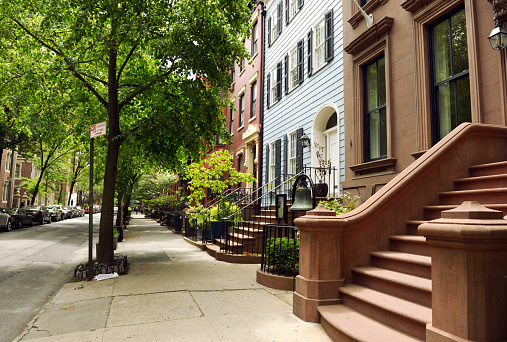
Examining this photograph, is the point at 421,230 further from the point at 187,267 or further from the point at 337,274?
the point at 187,267

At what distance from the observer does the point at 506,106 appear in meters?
5.61

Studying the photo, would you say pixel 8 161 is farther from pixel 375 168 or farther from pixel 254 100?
pixel 375 168

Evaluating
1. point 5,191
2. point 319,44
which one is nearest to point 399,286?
point 319,44

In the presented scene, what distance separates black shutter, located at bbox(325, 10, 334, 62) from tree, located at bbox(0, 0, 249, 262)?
2.85 m

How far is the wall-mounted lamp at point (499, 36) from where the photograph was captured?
553 centimetres

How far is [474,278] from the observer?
9.14ft

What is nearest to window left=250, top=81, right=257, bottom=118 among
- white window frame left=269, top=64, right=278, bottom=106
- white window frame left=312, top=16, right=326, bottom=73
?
white window frame left=269, top=64, right=278, bottom=106

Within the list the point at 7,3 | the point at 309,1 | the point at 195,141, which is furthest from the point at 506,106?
the point at 7,3

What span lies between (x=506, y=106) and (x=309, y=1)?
368 inches

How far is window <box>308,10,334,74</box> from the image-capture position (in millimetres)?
11258

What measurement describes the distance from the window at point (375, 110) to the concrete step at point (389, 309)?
476 cm

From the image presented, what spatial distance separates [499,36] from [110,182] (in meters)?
8.26

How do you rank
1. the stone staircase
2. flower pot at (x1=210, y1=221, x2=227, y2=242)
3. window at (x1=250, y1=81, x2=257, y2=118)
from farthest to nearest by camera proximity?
window at (x1=250, y1=81, x2=257, y2=118) → flower pot at (x1=210, y1=221, x2=227, y2=242) → the stone staircase

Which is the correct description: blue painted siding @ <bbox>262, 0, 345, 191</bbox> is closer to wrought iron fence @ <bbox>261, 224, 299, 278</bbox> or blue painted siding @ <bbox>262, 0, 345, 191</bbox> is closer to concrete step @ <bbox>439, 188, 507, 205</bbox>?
wrought iron fence @ <bbox>261, 224, 299, 278</bbox>
